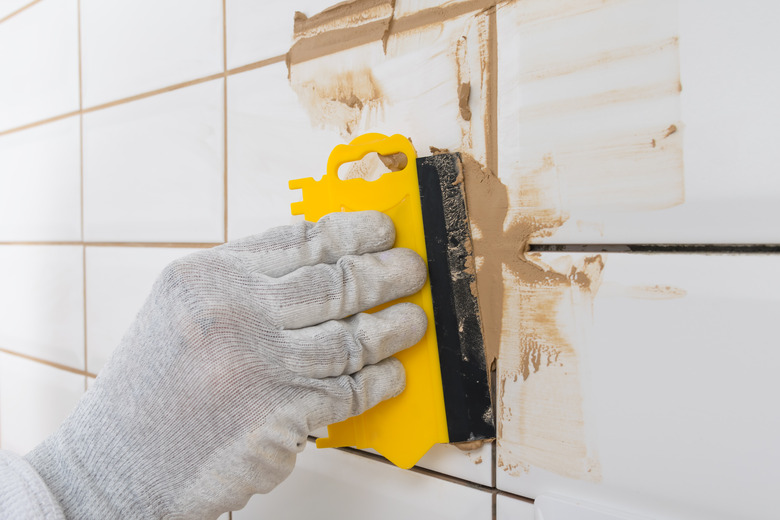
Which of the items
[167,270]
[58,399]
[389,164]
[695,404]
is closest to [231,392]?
[167,270]

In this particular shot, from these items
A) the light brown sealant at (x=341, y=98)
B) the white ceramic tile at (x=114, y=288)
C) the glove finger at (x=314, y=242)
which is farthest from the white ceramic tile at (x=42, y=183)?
the glove finger at (x=314, y=242)

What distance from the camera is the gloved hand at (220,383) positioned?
48 centimetres

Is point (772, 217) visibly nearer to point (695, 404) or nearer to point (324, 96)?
point (695, 404)

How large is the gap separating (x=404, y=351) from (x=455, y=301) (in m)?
0.08

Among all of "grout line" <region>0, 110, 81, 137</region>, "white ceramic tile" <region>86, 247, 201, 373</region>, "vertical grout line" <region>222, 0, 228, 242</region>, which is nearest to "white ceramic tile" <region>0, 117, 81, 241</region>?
"grout line" <region>0, 110, 81, 137</region>

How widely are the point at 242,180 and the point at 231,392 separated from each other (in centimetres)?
40


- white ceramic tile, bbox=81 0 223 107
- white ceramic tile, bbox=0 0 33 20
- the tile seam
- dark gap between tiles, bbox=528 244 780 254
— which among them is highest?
white ceramic tile, bbox=0 0 33 20

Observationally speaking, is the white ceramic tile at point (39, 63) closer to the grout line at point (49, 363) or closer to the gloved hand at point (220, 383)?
the grout line at point (49, 363)

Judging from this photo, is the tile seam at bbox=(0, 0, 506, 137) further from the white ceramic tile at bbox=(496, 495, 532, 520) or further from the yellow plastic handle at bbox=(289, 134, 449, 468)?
the white ceramic tile at bbox=(496, 495, 532, 520)

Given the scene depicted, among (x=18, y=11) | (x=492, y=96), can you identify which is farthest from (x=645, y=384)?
(x=18, y=11)

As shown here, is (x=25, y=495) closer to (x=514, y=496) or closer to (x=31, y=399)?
(x=514, y=496)

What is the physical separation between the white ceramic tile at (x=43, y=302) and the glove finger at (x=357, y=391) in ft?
2.59

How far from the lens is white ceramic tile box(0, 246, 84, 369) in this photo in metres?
1.08

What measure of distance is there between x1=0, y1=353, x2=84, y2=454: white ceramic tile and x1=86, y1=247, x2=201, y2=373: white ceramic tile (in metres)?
0.11
